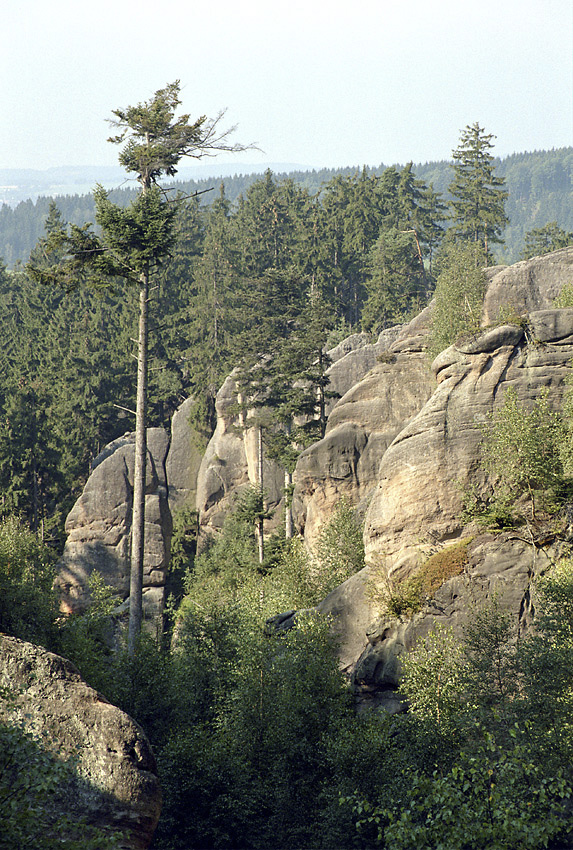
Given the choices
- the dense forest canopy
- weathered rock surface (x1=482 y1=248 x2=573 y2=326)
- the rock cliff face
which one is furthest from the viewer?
the dense forest canopy

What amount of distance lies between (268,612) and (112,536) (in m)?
22.5

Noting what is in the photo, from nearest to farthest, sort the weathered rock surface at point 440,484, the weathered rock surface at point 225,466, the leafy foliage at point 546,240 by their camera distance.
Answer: the weathered rock surface at point 440,484 → the weathered rock surface at point 225,466 → the leafy foliage at point 546,240

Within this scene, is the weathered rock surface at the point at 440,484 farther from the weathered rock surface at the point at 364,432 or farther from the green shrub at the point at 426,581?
the weathered rock surface at the point at 364,432

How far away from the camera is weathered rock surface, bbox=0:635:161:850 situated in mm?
12062

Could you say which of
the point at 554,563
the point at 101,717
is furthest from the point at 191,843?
the point at 554,563

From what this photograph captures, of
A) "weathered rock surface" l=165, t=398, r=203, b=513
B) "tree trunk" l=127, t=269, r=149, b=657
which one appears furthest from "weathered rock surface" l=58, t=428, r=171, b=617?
"tree trunk" l=127, t=269, r=149, b=657

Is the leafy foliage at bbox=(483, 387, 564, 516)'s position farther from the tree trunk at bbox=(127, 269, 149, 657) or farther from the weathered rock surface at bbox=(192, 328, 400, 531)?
the weathered rock surface at bbox=(192, 328, 400, 531)

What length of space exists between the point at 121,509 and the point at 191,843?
119 feet

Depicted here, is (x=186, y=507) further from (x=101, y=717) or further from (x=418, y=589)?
(x=101, y=717)

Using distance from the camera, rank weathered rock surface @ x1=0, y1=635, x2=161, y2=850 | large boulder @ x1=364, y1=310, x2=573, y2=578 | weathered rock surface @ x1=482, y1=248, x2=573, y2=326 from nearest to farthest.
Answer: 1. weathered rock surface @ x1=0, y1=635, x2=161, y2=850
2. large boulder @ x1=364, y1=310, x2=573, y2=578
3. weathered rock surface @ x1=482, y1=248, x2=573, y2=326

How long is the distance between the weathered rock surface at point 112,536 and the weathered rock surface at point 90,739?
1400 inches

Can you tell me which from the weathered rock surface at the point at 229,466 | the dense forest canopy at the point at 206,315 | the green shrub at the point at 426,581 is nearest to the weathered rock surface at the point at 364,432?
the dense forest canopy at the point at 206,315

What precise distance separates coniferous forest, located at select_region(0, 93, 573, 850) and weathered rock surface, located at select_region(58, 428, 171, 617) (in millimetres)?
2418

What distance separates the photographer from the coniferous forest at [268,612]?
15414 mm
